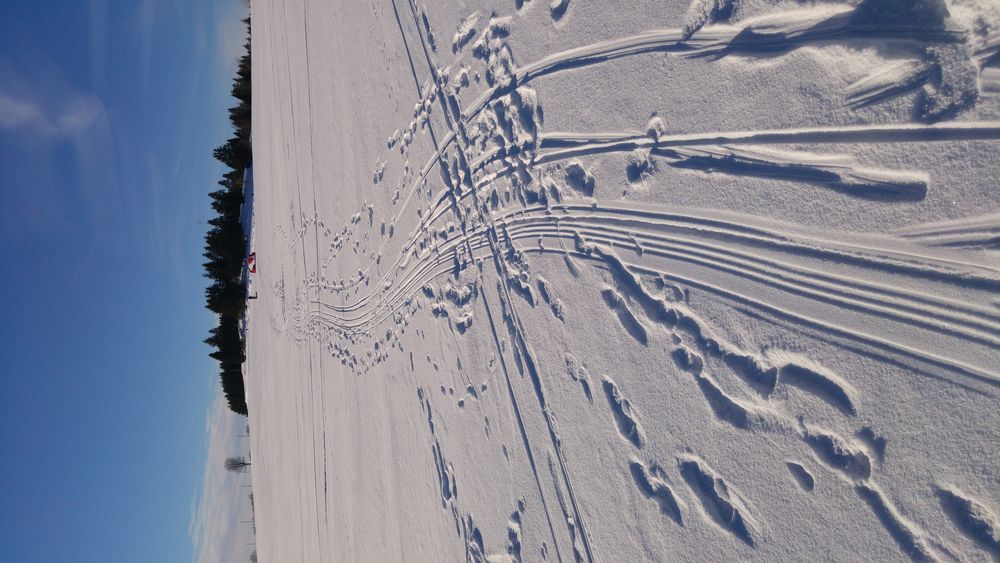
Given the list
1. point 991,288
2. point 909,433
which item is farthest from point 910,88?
point 909,433

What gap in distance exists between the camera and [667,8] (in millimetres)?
2549

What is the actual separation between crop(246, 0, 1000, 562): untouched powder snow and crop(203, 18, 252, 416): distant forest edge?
11267 millimetres

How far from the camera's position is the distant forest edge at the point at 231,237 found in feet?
46.4

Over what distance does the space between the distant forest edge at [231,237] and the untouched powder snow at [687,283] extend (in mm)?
11267

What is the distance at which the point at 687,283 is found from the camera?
2.45m

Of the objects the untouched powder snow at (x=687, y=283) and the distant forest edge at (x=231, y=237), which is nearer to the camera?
the untouched powder snow at (x=687, y=283)

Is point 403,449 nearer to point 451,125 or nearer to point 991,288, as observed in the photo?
point 451,125

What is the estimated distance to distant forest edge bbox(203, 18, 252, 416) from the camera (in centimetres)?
1413

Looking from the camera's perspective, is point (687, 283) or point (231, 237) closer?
point (687, 283)

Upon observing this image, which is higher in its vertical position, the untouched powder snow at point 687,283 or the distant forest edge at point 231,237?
the distant forest edge at point 231,237

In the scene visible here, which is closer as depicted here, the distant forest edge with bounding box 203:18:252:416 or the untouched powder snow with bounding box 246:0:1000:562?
the untouched powder snow with bounding box 246:0:1000:562

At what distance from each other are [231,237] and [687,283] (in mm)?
14497

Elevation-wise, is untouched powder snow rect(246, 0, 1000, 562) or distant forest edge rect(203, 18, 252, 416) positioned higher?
distant forest edge rect(203, 18, 252, 416)

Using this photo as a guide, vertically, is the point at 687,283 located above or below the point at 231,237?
below
